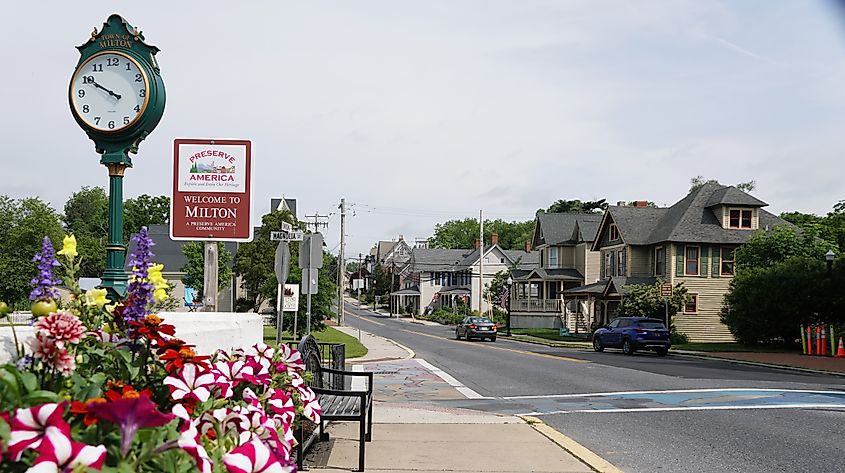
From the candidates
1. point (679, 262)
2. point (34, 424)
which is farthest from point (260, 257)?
point (34, 424)

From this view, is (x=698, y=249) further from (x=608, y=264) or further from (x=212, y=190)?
(x=212, y=190)

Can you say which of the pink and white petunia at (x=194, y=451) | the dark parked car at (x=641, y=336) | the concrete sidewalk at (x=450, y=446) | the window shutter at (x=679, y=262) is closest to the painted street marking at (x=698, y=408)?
the concrete sidewalk at (x=450, y=446)

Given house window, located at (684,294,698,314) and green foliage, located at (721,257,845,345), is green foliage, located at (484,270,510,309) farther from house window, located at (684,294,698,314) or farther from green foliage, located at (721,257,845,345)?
green foliage, located at (721,257,845,345)

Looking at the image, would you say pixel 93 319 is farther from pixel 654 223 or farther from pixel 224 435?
pixel 654 223

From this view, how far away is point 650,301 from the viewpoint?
4397 cm

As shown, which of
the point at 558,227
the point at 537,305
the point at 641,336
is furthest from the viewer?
the point at 558,227

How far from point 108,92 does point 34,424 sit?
244 inches

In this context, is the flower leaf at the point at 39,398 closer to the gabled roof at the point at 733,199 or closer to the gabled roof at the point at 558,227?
the gabled roof at the point at 733,199

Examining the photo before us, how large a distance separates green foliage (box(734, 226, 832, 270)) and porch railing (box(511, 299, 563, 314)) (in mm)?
22968

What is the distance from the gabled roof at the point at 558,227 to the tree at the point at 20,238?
3577cm

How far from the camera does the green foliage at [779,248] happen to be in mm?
41719

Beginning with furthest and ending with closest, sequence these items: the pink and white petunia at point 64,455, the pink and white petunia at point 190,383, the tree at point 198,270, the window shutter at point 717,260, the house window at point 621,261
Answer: the house window at point 621,261 < the tree at point 198,270 < the window shutter at point 717,260 < the pink and white petunia at point 190,383 < the pink and white petunia at point 64,455

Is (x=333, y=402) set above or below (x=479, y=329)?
above

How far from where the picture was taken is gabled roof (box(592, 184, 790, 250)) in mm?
48219
